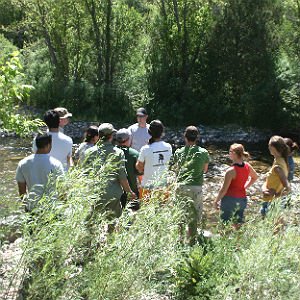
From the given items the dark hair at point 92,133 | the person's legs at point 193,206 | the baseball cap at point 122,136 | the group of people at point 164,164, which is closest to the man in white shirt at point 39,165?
the group of people at point 164,164

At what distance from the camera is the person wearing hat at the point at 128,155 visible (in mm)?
6059

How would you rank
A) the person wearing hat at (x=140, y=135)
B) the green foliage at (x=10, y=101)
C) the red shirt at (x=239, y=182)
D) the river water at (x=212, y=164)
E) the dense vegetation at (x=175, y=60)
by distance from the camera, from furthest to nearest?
the dense vegetation at (x=175, y=60) → the river water at (x=212, y=164) → the person wearing hat at (x=140, y=135) → the red shirt at (x=239, y=182) → the green foliage at (x=10, y=101)

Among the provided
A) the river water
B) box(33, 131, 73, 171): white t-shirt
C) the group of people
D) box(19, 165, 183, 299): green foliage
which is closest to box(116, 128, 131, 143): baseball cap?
the group of people

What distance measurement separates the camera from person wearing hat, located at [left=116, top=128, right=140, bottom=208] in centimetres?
606

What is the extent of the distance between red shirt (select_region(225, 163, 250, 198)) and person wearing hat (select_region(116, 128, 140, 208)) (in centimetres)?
128

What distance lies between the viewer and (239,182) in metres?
5.97

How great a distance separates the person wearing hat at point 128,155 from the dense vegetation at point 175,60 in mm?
15579

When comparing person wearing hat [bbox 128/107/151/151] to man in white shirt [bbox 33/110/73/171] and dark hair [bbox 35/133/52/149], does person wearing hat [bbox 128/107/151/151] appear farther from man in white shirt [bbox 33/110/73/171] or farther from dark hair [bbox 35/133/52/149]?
dark hair [bbox 35/133/52/149]

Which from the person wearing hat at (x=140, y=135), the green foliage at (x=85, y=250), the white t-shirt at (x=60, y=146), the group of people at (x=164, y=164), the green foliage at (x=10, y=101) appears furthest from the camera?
the person wearing hat at (x=140, y=135)

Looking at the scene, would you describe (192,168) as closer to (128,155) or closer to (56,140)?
(128,155)

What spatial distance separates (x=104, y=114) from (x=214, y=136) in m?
5.82

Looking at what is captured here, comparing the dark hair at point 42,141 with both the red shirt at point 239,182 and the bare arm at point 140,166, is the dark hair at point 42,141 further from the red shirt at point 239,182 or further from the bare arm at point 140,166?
the red shirt at point 239,182

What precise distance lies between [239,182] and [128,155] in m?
1.49

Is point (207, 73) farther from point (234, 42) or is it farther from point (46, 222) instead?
point (46, 222)
